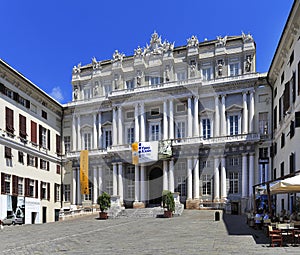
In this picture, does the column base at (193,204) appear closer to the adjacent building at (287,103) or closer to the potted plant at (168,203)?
the potted plant at (168,203)

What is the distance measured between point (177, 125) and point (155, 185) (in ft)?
20.3

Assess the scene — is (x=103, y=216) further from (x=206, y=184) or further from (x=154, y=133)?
(x=154, y=133)

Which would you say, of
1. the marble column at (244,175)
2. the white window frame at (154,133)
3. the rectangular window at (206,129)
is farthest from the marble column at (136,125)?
the marble column at (244,175)

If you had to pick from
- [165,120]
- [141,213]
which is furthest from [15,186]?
[165,120]

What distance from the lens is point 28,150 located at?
33.2m

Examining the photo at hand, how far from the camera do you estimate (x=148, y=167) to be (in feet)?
124

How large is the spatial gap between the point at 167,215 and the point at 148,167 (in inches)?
380

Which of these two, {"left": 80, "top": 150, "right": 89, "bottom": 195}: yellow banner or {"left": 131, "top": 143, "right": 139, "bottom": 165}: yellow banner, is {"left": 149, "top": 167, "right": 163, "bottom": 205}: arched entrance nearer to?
{"left": 131, "top": 143, "right": 139, "bottom": 165}: yellow banner

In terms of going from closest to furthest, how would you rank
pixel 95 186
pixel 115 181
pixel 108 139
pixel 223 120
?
pixel 223 120 < pixel 115 181 < pixel 95 186 < pixel 108 139

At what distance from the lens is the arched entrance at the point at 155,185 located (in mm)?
37188

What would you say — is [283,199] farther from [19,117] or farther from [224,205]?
[19,117]

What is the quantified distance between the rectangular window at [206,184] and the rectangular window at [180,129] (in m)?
4.33

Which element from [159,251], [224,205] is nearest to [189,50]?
[224,205]

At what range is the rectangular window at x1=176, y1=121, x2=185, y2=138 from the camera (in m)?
36.6
